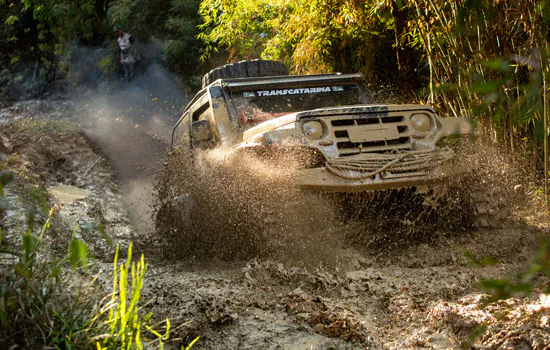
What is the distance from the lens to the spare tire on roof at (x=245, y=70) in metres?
7.08

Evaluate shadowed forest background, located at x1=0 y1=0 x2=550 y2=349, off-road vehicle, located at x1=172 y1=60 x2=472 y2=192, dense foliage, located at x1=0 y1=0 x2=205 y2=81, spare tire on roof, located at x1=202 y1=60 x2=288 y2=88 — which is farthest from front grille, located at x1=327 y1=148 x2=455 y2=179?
dense foliage, located at x1=0 y1=0 x2=205 y2=81

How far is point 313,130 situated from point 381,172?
0.62 metres

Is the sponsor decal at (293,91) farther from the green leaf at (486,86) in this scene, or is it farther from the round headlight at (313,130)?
the green leaf at (486,86)

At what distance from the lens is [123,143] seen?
1399cm

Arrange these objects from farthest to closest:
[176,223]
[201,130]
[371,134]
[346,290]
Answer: [176,223] < [201,130] < [371,134] < [346,290]

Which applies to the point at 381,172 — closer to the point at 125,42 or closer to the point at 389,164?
the point at 389,164

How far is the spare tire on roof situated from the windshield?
3.81ft

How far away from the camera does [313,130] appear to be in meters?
4.80

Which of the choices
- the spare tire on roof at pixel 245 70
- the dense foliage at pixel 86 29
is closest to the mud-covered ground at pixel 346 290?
the spare tire on roof at pixel 245 70

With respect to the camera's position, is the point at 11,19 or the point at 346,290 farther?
the point at 11,19

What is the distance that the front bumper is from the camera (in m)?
4.55

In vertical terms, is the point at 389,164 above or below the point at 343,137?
below

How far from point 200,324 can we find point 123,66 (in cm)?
1621

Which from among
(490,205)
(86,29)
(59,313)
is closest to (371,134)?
(490,205)
